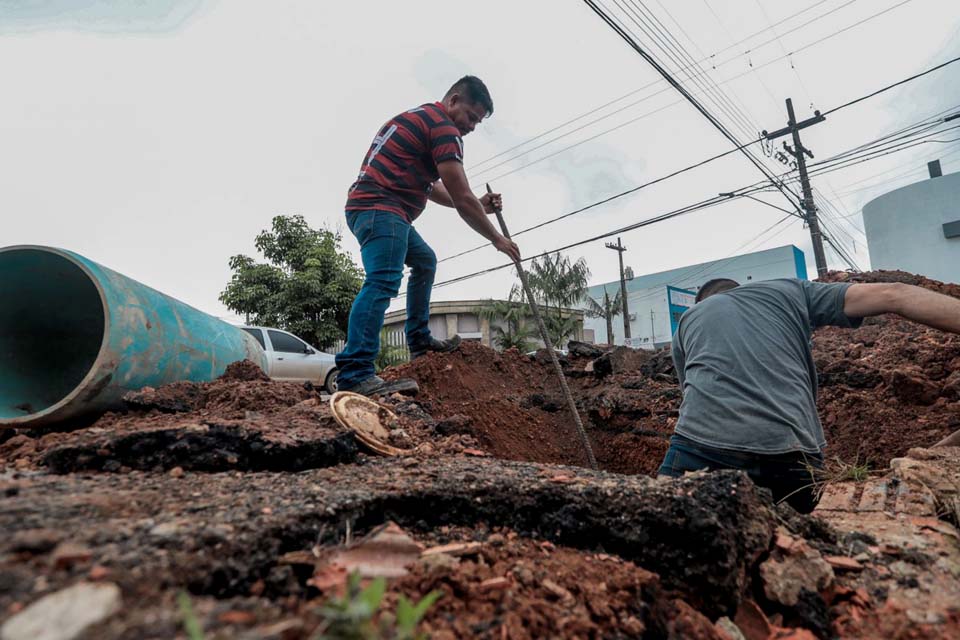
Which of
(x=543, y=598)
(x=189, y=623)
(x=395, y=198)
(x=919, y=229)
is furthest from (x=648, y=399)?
(x=919, y=229)

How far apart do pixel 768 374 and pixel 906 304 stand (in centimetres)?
52

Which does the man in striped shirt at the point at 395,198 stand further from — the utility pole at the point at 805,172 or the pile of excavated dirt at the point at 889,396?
the utility pole at the point at 805,172

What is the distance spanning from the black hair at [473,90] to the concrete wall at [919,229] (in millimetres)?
21314

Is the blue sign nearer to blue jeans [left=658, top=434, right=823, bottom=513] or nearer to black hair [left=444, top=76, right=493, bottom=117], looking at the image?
black hair [left=444, top=76, right=493, bottom=117]

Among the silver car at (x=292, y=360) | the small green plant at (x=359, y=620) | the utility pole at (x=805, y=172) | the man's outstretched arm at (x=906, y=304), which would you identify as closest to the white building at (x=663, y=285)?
the utility pole at (x=805, y=172)

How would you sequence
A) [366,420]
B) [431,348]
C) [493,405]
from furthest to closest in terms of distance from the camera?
[431,348] → [493,405] → [366,420]

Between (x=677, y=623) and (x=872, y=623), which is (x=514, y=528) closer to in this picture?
(x=677, y=623)

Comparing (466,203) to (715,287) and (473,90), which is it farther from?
(715,287)

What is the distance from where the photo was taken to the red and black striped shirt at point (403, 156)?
3018 millimetres

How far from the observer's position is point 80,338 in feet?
10.2

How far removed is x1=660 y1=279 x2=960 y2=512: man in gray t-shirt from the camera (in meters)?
1.94

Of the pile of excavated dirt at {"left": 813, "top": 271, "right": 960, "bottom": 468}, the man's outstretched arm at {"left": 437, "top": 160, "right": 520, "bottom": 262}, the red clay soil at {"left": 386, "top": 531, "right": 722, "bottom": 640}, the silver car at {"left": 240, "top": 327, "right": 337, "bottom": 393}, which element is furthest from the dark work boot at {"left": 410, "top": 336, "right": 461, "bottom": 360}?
the silver car at {"left": 240, "top": 327, "right": 337, "bottom": 393}

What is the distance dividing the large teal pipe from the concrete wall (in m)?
23.0

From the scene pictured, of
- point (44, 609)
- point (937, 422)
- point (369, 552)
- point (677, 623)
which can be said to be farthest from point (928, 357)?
point (44, 609)
